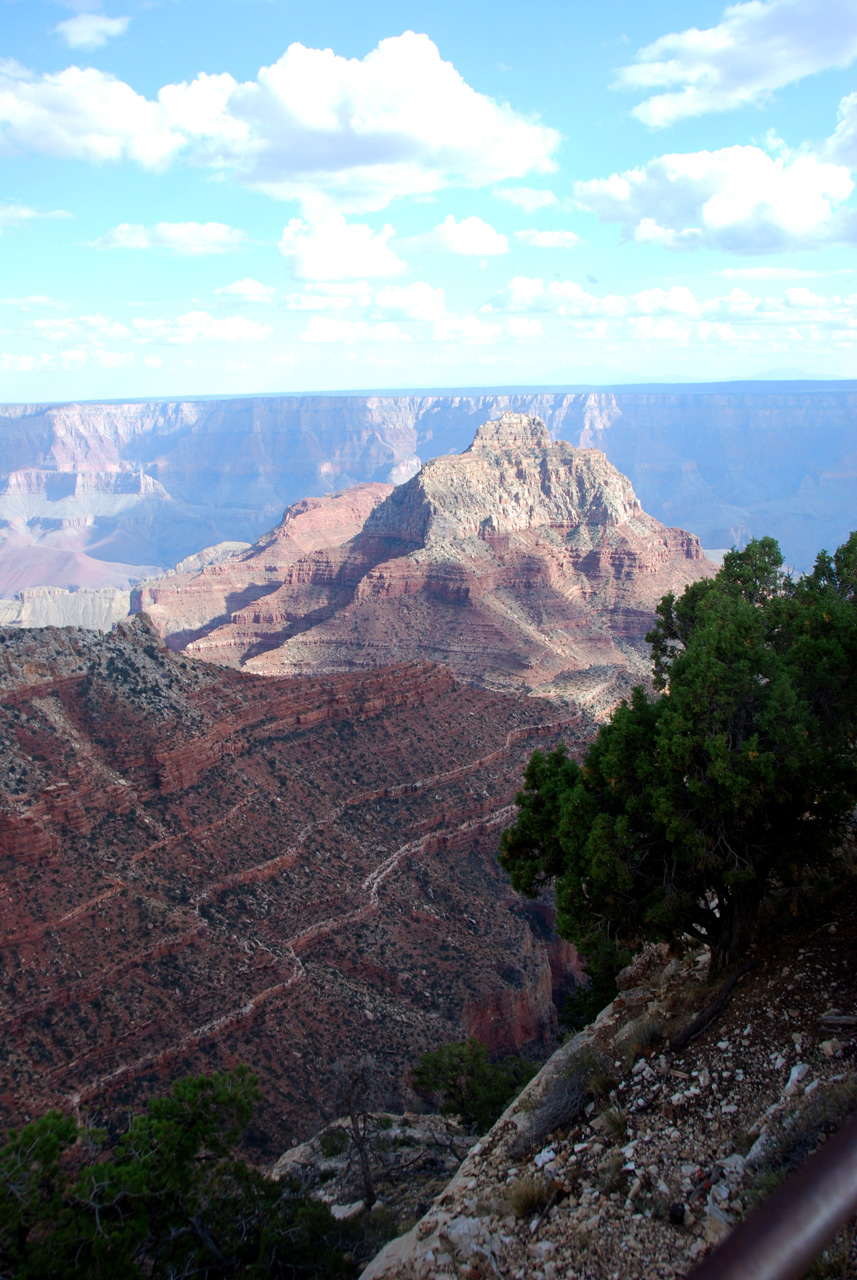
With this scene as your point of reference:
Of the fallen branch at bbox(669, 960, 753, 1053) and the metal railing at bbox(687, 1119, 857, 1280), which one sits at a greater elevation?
the metal railing at bbox(687, 1119, 857, 1280)

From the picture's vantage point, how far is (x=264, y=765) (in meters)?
45.2

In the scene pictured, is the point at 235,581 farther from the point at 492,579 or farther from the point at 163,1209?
the point at 163,1209

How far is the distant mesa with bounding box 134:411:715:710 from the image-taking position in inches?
3986

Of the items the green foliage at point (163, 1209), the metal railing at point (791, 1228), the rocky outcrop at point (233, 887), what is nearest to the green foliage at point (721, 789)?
the green foliage at point (163, 1209)

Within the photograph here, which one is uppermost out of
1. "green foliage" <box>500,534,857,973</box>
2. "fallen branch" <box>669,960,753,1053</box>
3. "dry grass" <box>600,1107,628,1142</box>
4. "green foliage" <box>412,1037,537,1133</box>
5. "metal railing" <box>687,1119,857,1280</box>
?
"metal railing" <box>687,1119,857,1280</box>

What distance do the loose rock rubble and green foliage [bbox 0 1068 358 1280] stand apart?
412 cm

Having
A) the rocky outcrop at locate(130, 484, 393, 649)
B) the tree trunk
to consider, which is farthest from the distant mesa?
the tree trunk

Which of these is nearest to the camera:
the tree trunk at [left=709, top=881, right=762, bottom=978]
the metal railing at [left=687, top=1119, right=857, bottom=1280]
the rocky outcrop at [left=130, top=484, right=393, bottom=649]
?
the metal railing at [left=687, top=1119, right=857, bottom=1280]

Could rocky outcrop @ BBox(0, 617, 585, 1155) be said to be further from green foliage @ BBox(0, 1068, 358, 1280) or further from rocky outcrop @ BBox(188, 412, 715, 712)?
rocky outcrop @ BBox(188, 412, 715, 712)

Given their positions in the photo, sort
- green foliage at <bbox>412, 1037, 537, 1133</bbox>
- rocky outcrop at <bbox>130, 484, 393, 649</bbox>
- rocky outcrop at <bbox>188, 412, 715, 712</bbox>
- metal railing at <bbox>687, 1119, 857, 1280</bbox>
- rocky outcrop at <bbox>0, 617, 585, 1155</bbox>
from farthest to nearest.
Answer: rocky outcrop at <bbox>130, 484, 393, 649</bbox>, rocky outcrop at <bbox>188, 412, 715, 712</bbox>, rocky outcrop at <bbox>0, 617, 585, 1155</bbox>, green foliage at <bbox>412, 1037, 537, 1133</bbox>, metal railing at <bbox>687, 1119, 857, 1280</bbox>

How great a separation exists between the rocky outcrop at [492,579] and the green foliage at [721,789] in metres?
68.5

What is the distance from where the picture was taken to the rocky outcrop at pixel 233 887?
29203mm

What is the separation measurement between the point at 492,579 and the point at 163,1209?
99.6 metres

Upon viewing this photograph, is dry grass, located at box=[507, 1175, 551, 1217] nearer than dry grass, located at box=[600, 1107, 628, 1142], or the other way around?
dry grass, located at box=[507, 1175, 551, 1217]
